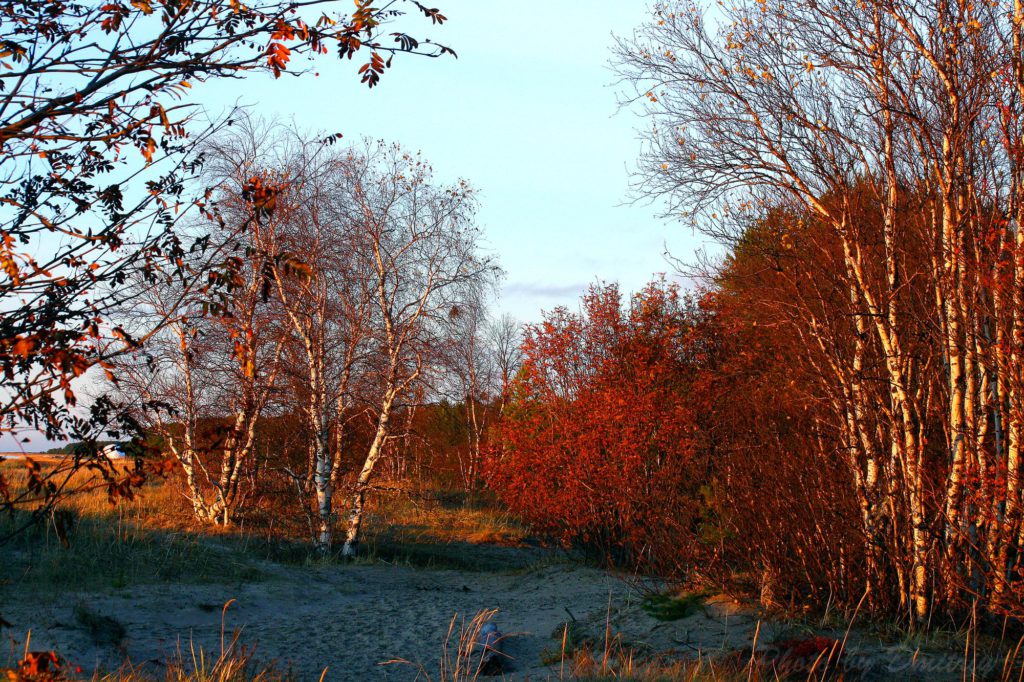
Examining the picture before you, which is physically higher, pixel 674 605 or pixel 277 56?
pixel 277 56

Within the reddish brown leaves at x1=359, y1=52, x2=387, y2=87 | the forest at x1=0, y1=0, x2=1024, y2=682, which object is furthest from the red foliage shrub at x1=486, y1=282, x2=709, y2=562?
the reddish brown leaves at x1=359, y1=52, x2=387, y2=87

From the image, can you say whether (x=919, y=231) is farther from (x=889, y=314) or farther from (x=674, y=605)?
(x=674, y=605)

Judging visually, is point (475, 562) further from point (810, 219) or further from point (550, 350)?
point (810, 219)

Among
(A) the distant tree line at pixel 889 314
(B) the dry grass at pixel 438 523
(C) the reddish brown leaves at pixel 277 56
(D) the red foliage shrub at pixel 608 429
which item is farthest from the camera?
(B) the dry grass at pixel 438 523

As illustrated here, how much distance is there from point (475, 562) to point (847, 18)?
11.3m

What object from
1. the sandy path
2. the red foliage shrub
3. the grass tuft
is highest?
the red foliage shrub

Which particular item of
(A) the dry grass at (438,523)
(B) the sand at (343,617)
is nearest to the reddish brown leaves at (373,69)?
(B) the sand at (343,617)

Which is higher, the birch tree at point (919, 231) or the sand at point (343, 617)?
the birch tree at point (919, 231)

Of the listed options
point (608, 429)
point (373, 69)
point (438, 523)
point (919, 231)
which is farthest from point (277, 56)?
point (438, 523)

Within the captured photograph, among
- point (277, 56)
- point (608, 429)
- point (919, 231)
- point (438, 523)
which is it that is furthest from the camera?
point (438, 523)

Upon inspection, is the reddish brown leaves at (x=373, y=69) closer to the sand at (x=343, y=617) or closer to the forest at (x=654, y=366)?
the forest at (x=654, y=366)

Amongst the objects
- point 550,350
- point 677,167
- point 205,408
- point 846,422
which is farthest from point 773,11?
point 205,408

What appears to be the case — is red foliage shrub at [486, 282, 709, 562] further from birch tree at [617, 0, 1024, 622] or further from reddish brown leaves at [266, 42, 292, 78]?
reddish brown leaves at [266, 42, 292, 78]

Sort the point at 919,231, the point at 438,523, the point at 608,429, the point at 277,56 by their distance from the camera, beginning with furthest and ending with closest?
the point at 438,523 < the point at 608,429 < the point at 919,231 < the point at 277,56
